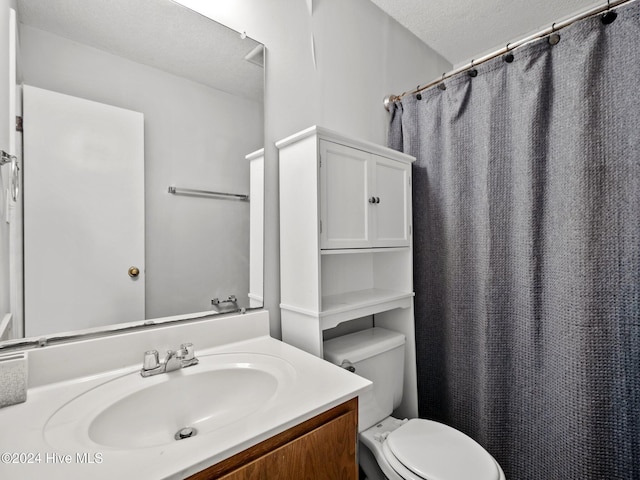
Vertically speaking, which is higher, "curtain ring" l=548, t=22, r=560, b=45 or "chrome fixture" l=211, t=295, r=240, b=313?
"curtain ring" l=548, t=22, r=560, b=45

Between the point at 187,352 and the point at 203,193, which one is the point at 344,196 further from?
the point at 187,352

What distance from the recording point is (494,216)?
137 centimetres

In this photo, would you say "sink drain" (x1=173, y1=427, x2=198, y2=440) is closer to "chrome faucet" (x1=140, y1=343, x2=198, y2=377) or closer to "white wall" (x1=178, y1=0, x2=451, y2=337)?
"chrome faucet" (x1=140, y1=343, x2=198, y2=377)

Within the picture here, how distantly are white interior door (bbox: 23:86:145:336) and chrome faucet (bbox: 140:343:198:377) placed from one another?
0.15m

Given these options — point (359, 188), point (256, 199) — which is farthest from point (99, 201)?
point (359, 188)

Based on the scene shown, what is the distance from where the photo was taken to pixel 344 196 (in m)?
1.25

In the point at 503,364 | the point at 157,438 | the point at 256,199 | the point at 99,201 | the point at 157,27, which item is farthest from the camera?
the point at 503,364

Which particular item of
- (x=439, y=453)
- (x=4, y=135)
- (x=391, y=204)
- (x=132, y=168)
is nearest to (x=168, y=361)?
(x=132, y=168)

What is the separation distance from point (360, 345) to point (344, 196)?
65 centimetres

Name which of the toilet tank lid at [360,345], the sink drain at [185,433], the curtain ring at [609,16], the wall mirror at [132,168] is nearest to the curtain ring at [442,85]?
the curtain ring at [609,16]

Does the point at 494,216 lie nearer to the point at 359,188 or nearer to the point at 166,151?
the point at 359,188

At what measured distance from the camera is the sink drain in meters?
Answer: 0.82

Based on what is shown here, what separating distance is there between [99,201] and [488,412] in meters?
1.69

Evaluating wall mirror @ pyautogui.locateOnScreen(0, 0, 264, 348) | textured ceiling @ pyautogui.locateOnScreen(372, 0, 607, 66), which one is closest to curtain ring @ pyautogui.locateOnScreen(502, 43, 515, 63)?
textured ceiling @ pyautogui.locateOnScreen(372, 0, 607, 66)
